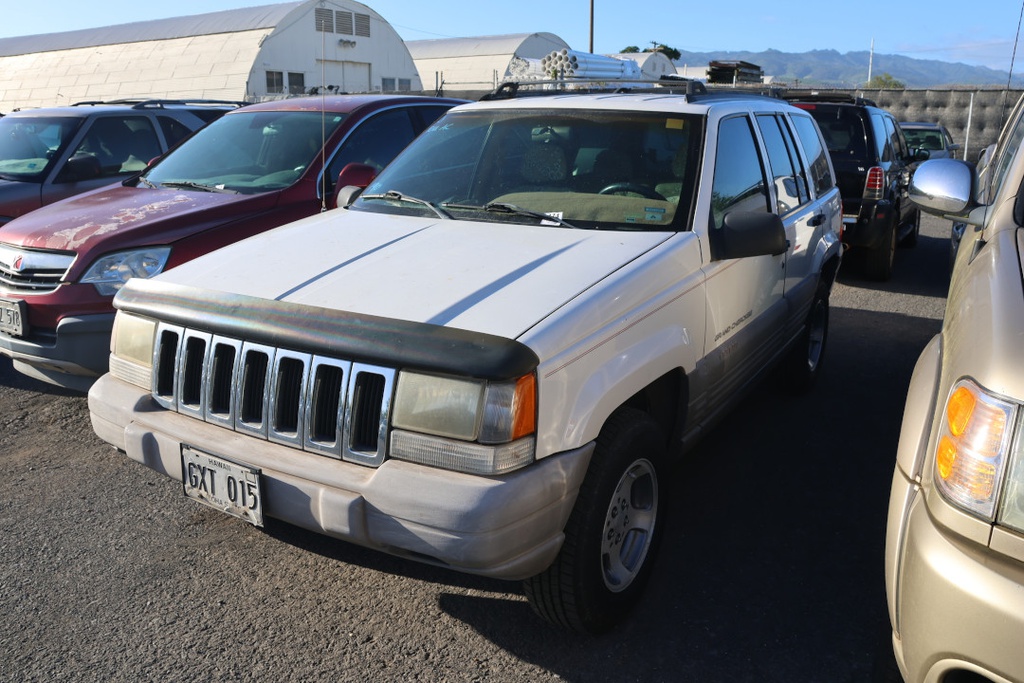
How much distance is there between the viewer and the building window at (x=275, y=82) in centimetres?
3578

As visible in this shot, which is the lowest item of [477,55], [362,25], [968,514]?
[968,514]

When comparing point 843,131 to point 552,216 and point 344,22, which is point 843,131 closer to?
point 552,216

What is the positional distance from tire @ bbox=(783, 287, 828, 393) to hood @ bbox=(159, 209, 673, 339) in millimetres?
2122

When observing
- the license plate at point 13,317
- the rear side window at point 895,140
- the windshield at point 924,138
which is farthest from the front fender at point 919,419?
the windshield at point 924,138

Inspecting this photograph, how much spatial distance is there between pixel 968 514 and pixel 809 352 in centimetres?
366

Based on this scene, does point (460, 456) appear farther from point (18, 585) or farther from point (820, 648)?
point (18, 585)

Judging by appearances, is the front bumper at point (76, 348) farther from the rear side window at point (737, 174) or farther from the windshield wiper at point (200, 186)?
the rear side window at point (737, 174)

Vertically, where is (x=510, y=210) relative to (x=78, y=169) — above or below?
above

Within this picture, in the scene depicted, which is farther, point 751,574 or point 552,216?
point 552,216

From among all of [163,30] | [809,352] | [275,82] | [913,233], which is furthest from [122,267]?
[163,30]

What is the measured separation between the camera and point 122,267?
4.76 metres

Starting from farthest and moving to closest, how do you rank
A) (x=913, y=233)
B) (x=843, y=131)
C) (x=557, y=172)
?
(x=913, y=233)
(x=843, y=131)
(x=557, y=172)

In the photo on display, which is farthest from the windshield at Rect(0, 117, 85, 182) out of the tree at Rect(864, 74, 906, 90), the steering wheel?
the tree at Rect(864, 74, 906, 90)

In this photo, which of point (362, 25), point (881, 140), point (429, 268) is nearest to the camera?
point (429, 268)
